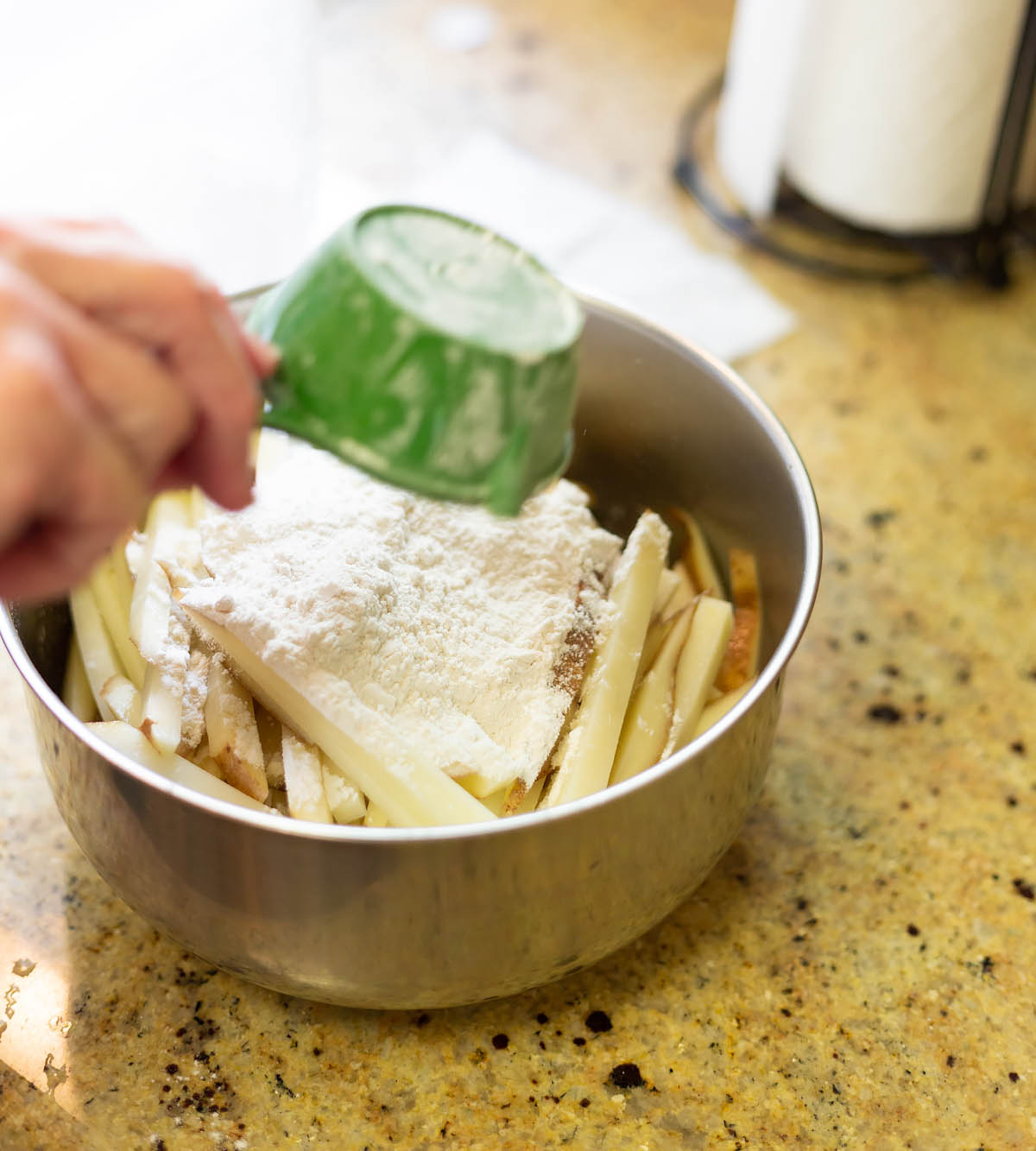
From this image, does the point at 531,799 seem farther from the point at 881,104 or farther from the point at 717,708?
the point at 881,104

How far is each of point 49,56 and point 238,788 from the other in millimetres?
680

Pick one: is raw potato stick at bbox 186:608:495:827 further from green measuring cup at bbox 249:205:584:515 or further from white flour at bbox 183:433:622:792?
green measuring cup at bbox 249:205:584:515

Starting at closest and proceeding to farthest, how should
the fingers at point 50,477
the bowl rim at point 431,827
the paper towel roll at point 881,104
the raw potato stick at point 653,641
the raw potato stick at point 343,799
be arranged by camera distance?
the fingers at point 50,477 → the bowl rim at point 431,827 → the raw potato stick at point 343,799 → the raw potato stick at point 653,641 → the paper towel roll at point 881,104

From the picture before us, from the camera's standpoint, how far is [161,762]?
0.59 meters

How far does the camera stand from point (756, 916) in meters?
0.71

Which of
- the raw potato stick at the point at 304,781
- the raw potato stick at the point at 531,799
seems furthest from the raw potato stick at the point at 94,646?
the raw potato stick at the point at 531,799

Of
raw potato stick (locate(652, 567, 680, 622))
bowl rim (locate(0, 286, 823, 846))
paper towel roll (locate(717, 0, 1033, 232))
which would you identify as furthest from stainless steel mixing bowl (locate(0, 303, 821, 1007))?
paper towel roll (locate(717, 0, 1033, 232))

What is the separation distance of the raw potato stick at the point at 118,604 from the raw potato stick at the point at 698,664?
302 mm

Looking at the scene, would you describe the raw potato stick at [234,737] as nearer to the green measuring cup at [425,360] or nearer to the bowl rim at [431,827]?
the bowl rim at [431,827]

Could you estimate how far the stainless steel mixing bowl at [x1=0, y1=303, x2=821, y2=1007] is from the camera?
1.66ft

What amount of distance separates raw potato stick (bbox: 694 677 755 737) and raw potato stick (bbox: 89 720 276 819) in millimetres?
253

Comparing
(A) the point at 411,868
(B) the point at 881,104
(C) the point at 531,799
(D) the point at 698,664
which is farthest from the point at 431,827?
(B) the point at 881,104

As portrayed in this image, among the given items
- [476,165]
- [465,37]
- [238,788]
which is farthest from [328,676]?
[465,37]

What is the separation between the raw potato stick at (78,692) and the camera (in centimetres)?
68
